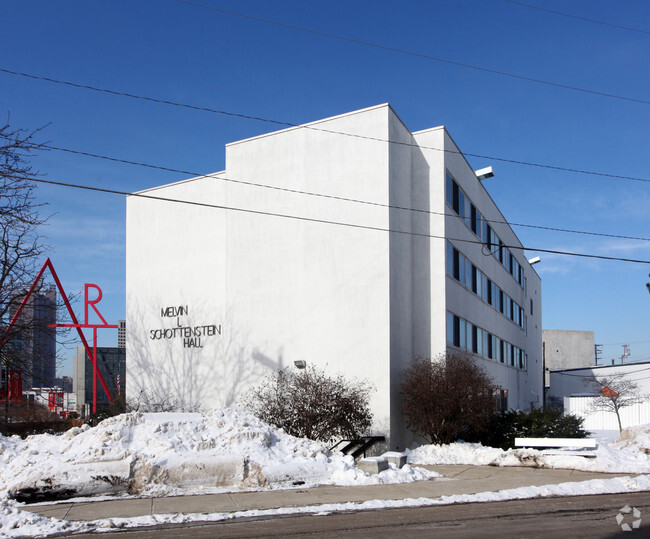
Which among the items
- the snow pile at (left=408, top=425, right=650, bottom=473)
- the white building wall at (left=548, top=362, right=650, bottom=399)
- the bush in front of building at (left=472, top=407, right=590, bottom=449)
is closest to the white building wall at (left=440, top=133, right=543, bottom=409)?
the bush in front of building at (left=472, top=407, right=590, bottom=449)

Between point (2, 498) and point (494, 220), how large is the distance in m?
31.1

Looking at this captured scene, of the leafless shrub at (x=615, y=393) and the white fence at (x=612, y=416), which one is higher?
the leafless shrub at (x=615, y=393)

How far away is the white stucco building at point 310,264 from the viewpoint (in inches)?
902

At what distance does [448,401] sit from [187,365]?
11588 millimetres

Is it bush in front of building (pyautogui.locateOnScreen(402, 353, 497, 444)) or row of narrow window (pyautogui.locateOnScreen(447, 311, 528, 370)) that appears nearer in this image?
bush in front of building (pyautogui.locateOnScreen(402, 353, 497, 444))

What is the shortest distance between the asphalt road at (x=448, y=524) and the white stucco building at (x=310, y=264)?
10.3 m

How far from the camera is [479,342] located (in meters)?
31.2

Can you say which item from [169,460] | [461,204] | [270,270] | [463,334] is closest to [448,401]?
[463,334]

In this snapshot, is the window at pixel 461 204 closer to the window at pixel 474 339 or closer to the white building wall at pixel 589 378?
the window at pixel 474 339

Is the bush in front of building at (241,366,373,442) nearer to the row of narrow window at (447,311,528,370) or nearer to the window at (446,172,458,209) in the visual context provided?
the row of narrow window at (447,311,528,370)

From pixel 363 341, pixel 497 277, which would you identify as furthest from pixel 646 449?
pixel 497 277

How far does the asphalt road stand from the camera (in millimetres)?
9414

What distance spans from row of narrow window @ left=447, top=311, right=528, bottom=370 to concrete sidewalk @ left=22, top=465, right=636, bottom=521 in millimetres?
9770

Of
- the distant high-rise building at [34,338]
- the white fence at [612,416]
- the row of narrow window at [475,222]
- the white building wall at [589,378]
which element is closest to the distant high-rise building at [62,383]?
the distant high-rise building at [34,338]
